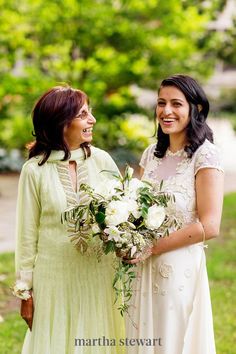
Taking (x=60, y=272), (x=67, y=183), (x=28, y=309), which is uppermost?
(x=67, y=183)

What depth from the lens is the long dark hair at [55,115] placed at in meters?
3.33

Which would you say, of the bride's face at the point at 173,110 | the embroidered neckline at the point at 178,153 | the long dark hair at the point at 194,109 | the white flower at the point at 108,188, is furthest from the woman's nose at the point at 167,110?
the white flower at the point at 108,188

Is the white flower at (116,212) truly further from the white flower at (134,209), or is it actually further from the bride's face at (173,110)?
the bride's face at (173,110)

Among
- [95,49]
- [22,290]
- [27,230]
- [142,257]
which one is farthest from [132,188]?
[95,49]

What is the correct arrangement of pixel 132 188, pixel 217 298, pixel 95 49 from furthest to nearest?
pixel 95 49 < pixel 217 298 < pixel 132 188

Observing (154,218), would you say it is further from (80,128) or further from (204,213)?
(80,128)

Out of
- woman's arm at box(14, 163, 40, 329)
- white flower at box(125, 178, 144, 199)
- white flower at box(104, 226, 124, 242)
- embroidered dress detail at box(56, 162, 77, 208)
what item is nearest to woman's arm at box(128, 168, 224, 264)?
white flower at box(104, 226, 124, 242)

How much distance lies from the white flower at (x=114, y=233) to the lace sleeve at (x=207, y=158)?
0.56 m

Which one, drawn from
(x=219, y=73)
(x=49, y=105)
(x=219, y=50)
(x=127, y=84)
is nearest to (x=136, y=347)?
(x=49, y=105)

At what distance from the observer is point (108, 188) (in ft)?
10.4

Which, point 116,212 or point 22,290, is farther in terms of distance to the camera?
point 22,290

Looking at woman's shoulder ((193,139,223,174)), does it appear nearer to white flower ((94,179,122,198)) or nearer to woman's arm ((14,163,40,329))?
white flower ((94,179,122,198))

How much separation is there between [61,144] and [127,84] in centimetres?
1033

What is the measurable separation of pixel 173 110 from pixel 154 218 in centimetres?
61
